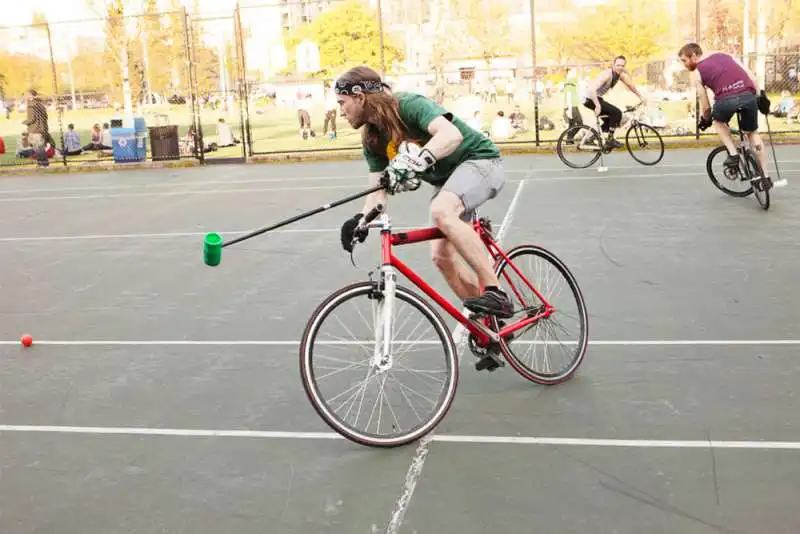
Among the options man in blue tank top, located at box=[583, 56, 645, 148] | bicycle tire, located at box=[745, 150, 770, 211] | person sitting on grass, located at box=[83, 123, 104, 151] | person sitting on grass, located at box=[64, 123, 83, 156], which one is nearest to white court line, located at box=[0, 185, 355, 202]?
man in blue tank top, located at box=[583, 56, 645, 148]

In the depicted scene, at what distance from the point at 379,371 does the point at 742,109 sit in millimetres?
7982

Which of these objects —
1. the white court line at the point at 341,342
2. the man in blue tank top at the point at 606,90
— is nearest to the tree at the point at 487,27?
the man in blue tank top at the point at 606,90

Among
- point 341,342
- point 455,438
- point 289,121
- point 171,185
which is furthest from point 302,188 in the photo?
point 289,121

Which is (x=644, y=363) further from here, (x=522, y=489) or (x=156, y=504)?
(x=156, y=504)

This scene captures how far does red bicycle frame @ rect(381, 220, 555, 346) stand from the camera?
4.63 m

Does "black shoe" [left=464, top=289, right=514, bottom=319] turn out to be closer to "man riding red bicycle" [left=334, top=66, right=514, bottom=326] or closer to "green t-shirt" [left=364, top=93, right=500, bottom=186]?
"man riding red bicycle" [left=334, top=66, right=514, bottom=326]

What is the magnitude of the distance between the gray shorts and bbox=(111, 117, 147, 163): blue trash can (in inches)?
743

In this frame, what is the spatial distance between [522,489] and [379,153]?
1.99 meters

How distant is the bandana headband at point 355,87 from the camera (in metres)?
4.61

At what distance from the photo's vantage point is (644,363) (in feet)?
18.6

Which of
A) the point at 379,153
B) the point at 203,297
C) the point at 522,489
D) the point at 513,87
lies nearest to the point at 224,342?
the point at 203,297

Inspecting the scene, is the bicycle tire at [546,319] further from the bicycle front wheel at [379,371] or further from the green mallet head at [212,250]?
the green mallet head at [212,250]

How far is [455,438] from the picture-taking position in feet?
15.1

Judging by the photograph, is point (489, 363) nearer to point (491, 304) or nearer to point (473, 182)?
point (491, 304)
